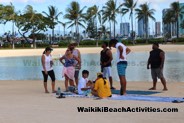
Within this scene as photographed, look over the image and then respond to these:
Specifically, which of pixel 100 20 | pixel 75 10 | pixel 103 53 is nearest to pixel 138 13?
pixel 100 20

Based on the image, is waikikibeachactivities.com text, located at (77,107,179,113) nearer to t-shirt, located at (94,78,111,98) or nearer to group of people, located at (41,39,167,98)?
t-shirt, located at (94,78,111,98)

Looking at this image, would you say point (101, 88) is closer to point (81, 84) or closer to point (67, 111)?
point (81, 84)

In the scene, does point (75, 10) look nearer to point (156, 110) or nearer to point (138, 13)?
point (138, 13)

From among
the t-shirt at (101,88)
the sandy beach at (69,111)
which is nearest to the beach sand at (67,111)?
the sandy beach at (69,111)

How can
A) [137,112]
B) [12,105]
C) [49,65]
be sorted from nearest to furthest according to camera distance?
1. [137,112]
2. [12,105]
3. [49,65]

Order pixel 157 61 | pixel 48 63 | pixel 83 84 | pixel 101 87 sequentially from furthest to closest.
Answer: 1. pixel 157 61
2. pixel 48 63
3. pixel 83 84
4. pixel 101 87

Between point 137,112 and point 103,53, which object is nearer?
point 137,112

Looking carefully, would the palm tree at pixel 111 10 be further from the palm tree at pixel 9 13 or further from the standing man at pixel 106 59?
the standing man at pixel 106 59

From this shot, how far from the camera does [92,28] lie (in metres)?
99.3

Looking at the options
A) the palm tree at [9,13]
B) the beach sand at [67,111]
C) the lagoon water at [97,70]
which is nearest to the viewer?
the beach sand at [67,111]

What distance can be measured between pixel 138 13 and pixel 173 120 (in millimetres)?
90119

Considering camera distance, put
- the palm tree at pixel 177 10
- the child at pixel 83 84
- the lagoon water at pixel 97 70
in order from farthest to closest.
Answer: the palm tree at pixel 177 10
the lagoon water at pixel 97 70
the child at pixel 83 84

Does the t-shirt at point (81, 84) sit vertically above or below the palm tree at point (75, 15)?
below

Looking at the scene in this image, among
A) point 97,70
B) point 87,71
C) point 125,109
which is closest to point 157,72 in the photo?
point 87,71
